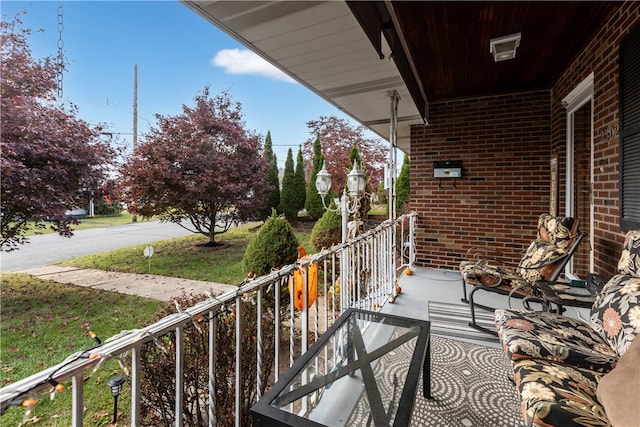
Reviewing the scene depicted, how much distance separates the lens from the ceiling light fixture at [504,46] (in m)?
2.76

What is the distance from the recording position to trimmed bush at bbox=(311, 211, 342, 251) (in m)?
7.44

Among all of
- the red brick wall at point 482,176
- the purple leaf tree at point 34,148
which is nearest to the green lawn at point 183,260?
the purple leaf tree at point 34,148

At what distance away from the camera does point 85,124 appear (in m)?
5.54

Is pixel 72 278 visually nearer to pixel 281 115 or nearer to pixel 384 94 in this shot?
pixel 384 94

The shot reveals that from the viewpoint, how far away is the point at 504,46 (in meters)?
2.87

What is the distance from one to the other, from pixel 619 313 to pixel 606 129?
1837 mm

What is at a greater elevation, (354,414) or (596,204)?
(596,204)

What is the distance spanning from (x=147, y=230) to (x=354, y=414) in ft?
40.8

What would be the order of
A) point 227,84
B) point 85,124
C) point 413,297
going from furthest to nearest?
1. point 227,84
2. point 85,124
3. point 413,297

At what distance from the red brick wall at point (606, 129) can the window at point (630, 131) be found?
0.48ft

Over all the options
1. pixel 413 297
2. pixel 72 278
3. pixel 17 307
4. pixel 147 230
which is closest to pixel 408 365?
pixel 413 297

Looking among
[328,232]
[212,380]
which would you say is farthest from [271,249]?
[328,232]

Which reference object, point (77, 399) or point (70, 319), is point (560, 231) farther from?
point (70, 319)

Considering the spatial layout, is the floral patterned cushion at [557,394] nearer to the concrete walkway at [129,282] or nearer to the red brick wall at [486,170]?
the red brick wall at [486,170]
